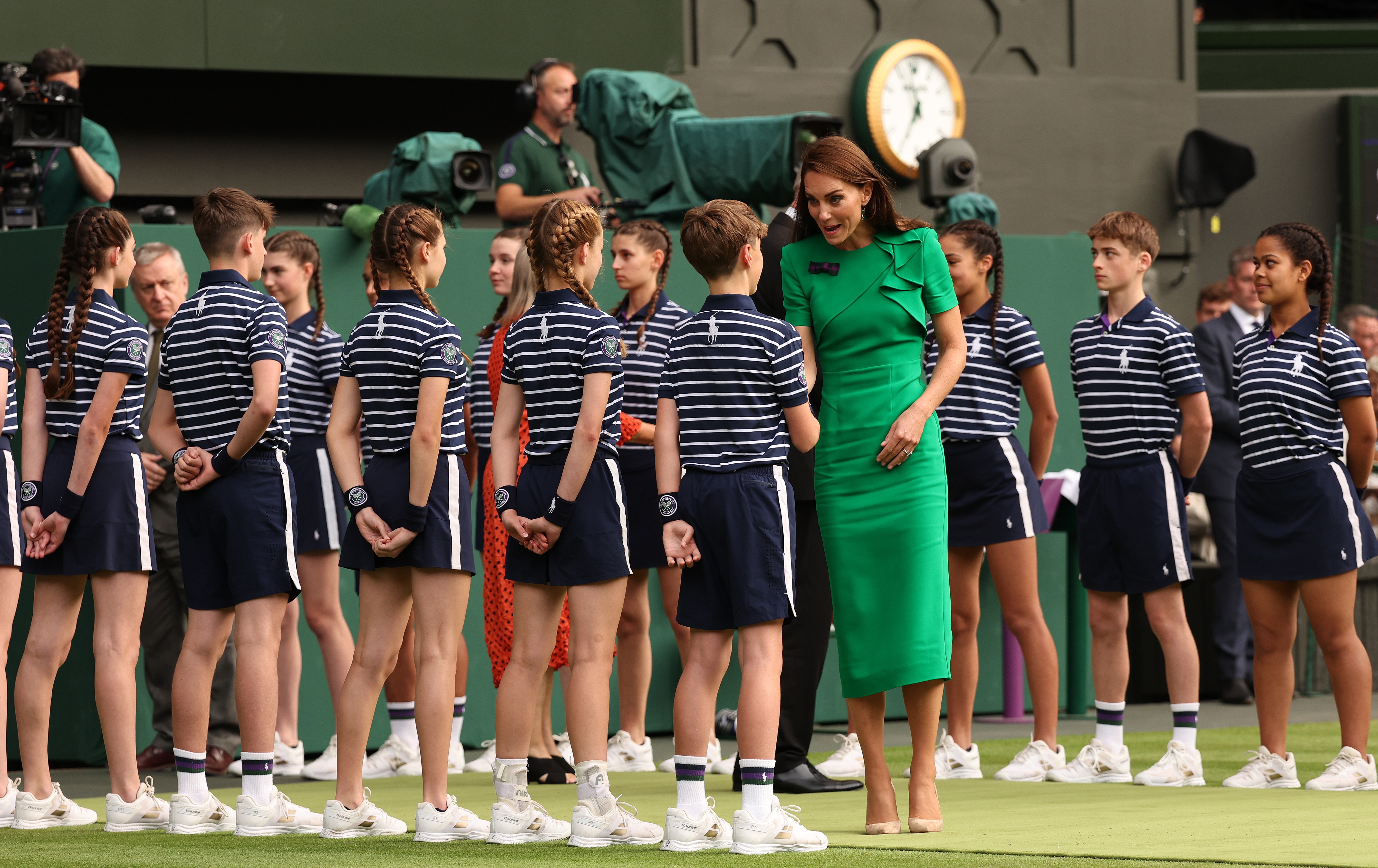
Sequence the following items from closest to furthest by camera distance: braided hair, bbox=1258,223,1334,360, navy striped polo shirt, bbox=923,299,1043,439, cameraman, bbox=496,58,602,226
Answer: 1. braided hair, bbox=1258,223,1334,360
2. navy striped polo shirt, bbox=923,299,1043,439
3. cameraman, bbox=496,58,602,226

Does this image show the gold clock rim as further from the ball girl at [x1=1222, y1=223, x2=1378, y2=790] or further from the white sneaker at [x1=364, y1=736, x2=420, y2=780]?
the white sneaker at [x1=364, y1=736, x2=420, y2=780]

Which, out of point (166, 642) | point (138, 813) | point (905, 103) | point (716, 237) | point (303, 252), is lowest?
point (138, 813)

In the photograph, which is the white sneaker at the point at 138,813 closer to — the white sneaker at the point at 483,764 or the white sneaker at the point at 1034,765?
the white sneaker at the point at 483,764

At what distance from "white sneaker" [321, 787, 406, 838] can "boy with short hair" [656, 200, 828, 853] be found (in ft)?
2.72

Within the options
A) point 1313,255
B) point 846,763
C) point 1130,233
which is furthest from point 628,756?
point 1313,255

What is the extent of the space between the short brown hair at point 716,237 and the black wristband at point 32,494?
1972 mm

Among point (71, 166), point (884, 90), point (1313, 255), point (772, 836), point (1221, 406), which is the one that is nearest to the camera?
point (772, 836)

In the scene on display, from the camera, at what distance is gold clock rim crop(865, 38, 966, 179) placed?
43.0ft

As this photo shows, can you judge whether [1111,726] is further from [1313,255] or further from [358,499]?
[358,499]

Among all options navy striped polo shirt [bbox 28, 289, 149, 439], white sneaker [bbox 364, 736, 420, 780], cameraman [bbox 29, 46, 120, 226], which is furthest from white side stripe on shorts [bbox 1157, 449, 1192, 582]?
cameraman [bbox 29, 46, 120, 226]

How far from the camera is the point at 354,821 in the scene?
16.0ft

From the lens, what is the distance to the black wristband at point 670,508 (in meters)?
4.50

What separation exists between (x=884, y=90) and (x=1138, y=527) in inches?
296

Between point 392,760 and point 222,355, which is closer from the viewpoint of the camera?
point 222,355
